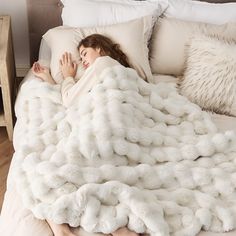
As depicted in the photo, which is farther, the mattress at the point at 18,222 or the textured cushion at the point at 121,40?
the textured cushion at the point at 121,40

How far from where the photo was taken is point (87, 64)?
206cm

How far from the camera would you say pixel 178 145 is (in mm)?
1698

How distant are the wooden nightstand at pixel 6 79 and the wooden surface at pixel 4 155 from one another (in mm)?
47

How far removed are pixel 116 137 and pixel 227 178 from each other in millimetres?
415

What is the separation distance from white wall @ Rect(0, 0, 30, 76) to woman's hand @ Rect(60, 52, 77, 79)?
26.8 inches

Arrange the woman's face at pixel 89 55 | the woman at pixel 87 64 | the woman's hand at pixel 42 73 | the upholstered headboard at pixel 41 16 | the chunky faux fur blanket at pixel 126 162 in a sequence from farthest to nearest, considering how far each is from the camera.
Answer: the upholstered headboard at pixel 41 16 → the woman's hand at pixel 42 73 → the woman's face at pixel 89 55 → the woman at pixel 87 64 → the chunky faux fur blanket at pixel 126 162

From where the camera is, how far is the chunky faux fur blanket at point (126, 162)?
1384 millimetres

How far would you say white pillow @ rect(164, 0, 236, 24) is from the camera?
2.27 metres

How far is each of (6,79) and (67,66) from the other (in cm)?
34

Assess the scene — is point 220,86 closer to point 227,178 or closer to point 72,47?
point 227,178

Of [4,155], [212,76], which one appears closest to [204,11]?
[212,76]

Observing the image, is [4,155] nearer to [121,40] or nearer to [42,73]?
[42,73]

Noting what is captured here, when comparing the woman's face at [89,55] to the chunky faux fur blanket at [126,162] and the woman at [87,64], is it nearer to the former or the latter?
the woman at [87,64]

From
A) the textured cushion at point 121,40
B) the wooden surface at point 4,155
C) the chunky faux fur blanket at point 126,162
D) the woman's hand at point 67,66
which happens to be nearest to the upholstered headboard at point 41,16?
the textured cushion at point 121,40
